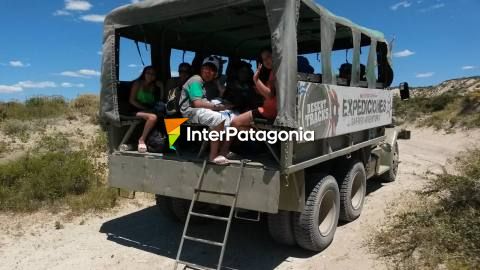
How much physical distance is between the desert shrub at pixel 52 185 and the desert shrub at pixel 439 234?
14.4 feet

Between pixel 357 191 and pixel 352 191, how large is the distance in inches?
5.7

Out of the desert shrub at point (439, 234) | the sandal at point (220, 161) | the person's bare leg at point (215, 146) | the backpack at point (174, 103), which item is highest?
the backpack at point (174, 103)

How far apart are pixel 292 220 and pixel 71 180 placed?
14.5 feet

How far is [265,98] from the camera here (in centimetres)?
457

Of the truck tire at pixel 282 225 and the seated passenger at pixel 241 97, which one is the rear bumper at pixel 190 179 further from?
the seated passenger at pixel 241 97

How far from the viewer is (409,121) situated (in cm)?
2334

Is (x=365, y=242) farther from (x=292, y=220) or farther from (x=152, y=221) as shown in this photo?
(x=152, y=221)

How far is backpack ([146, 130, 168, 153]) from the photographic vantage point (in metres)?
5.42

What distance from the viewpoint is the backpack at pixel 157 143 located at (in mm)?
5422

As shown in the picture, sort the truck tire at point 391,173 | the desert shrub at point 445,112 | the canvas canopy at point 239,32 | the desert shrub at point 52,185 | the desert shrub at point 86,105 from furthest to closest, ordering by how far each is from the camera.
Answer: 1. the desert shrub at point 86,105
2. the desert shrub at point 445,112
3. the truck tire at point 391,173
4. the desert shrub at point 52,185
5. the canvas canopy at point 239,32

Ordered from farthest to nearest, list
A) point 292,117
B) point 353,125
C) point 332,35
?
point 353,125, point 332,35, point 292,117

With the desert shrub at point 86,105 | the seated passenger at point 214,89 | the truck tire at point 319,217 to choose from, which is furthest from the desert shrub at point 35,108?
the truck tire at point 319,217

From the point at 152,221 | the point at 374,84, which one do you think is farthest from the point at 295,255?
the point at 374,84

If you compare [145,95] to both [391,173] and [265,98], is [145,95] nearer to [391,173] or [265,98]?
[265,98]
